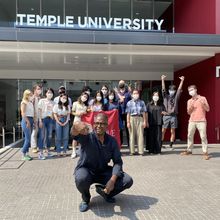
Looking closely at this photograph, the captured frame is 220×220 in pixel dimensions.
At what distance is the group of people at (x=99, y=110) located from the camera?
30.1 feet

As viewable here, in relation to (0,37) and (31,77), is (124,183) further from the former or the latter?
(31,77)

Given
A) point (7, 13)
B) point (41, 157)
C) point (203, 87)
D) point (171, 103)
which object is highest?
point (7, 13)

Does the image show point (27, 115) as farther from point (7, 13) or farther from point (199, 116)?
point (7, 13)

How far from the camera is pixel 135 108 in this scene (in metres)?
9.51

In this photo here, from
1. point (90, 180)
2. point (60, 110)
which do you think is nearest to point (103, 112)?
point (60, 110)

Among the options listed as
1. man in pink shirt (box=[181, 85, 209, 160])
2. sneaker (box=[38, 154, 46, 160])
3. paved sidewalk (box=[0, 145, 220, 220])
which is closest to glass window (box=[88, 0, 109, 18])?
man in pink shirt (box=[181, 85, 209, 160])

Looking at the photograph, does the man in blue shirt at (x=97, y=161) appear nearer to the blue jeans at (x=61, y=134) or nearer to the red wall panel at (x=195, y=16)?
the blue jeans at (x=61, y=134)

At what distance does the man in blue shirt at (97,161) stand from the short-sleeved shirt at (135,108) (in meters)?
4.42

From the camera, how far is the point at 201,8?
1410cm

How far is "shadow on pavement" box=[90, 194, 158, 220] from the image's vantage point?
194 inches

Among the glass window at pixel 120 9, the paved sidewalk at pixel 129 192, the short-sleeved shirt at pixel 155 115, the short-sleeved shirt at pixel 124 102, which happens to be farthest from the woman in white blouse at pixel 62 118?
the glass window at pixel 120 9

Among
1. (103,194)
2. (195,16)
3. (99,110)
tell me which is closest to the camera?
(103,194)

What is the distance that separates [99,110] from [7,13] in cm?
923

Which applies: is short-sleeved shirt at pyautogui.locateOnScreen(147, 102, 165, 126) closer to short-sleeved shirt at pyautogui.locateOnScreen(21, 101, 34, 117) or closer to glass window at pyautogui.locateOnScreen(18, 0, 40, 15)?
short-sleeved shirt at pyautogui.locateOnScreen(21, 101, 34, 117)
